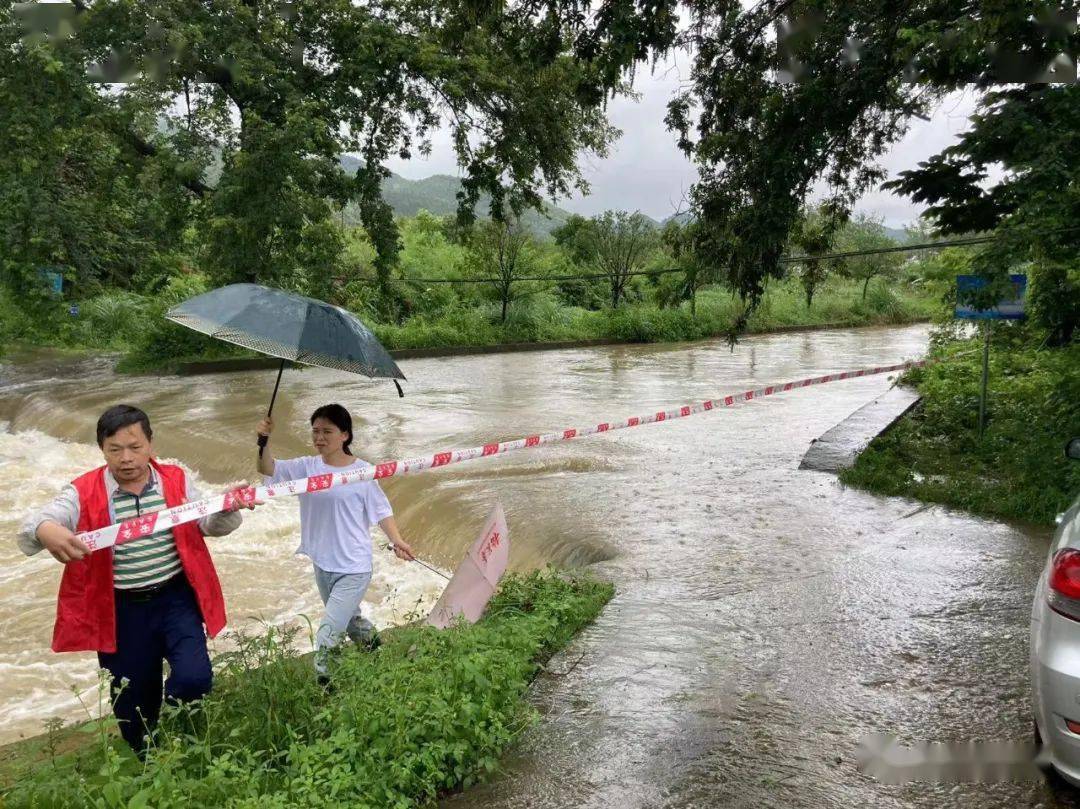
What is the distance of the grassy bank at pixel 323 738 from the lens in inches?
115

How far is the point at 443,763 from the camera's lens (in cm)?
343

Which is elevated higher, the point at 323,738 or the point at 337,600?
the point at 337,600

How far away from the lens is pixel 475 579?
485 centimetres

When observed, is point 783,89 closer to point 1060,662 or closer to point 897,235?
point 1060,662

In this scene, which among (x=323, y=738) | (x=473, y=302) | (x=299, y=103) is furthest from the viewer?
(x=473, y=302)

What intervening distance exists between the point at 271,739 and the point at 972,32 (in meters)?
6.22

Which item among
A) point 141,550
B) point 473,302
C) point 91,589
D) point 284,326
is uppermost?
point 473,302

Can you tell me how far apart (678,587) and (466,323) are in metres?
22.2

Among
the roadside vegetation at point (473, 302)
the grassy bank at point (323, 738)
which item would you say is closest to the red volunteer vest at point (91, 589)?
the grassy bank at point (323, 738)

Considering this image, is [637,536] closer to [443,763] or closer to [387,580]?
[387,580]

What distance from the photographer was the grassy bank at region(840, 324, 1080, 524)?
7.99m

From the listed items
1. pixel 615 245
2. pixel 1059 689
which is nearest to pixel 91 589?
pixel 1059 689

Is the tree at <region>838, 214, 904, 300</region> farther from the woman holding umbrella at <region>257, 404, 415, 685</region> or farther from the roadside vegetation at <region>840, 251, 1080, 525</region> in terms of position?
the woman holding umbrella at <region>257, 404, 415, 685</region>

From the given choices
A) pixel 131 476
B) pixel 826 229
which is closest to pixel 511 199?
pixel 826 229
